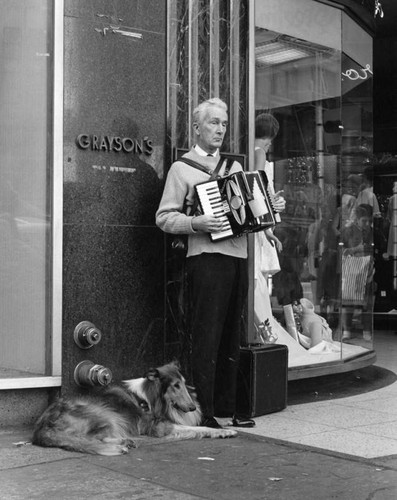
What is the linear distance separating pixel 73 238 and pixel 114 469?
1973mm

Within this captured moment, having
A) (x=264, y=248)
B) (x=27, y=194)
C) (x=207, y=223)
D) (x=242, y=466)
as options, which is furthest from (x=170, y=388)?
(x=264, y=248)

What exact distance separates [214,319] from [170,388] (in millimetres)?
663

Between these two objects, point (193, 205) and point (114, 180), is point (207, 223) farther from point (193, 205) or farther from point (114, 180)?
point (114, 180)

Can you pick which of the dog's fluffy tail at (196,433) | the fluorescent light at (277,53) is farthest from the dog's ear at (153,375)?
the fluorescent light at (277,53)

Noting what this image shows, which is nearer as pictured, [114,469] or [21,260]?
[114,469]

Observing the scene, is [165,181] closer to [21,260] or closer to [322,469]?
[21,260]

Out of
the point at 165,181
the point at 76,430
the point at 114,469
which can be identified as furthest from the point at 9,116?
the point at 114,469

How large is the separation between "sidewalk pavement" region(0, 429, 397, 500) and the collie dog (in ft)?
0.33

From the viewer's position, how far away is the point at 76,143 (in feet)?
22.6

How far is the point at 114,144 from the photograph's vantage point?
7062mm

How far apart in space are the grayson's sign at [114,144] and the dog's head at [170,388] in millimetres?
1685

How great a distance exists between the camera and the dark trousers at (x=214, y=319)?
6.79 m

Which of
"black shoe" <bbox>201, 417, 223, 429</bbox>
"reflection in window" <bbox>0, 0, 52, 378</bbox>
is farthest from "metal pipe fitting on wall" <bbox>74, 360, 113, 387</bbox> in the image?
"black shoe" <bbox>201, 417, 223, 429</bbox>

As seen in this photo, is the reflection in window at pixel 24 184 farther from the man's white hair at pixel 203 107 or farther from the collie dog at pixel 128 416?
the man's white hair at pixel 203 107
